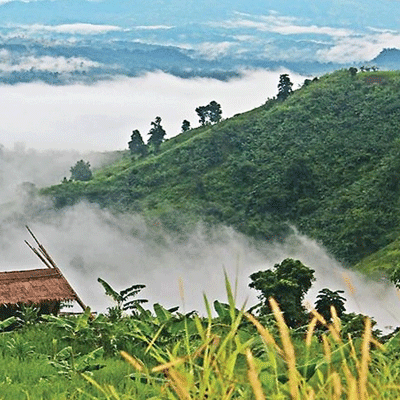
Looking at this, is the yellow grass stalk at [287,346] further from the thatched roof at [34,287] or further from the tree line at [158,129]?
the tree line at [158,129]

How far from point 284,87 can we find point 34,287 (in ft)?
339

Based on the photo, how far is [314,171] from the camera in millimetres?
100125

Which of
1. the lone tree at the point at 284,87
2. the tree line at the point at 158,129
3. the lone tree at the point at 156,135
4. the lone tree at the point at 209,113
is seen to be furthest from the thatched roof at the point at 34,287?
the lone tree at the point at 156,135

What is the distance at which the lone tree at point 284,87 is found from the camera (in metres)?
119

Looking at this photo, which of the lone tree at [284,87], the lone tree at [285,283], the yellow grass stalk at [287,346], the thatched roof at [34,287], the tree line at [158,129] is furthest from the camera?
the tree line at [158,129]

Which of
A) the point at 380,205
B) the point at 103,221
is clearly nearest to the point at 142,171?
the point at 103,221

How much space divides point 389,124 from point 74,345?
330ft

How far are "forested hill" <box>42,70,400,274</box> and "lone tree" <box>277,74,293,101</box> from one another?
1.11m

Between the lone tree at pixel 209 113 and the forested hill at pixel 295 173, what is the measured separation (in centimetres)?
261

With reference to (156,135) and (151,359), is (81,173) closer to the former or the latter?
(156,135)

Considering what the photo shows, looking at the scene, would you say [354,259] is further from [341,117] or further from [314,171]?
[341,117]

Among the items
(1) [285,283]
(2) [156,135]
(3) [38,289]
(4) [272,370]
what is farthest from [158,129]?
(4) [272,370]

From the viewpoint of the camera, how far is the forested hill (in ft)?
294

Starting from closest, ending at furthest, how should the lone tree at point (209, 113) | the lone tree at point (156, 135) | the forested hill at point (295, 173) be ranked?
the forested hill at point (295, 173)
the lone tree at point (209, 113)
the lone tree at point (156, 135)
